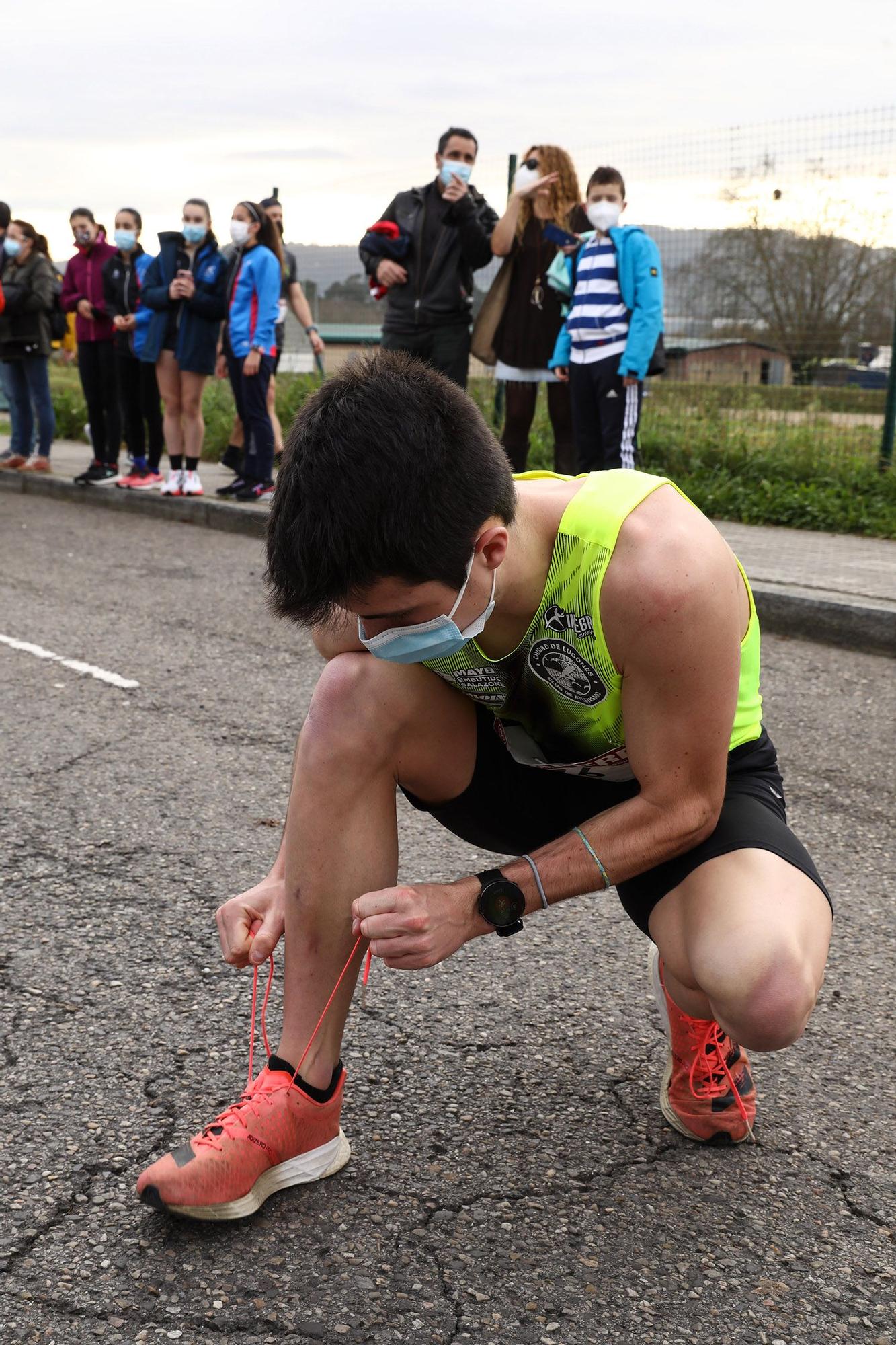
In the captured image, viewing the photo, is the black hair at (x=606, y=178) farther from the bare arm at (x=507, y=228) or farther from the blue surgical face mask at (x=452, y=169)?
the blue surgical face mask at (x=452, y=169)

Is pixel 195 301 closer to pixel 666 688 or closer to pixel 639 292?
pixel 639 292

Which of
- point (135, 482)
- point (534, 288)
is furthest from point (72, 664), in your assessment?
point (135, 482)

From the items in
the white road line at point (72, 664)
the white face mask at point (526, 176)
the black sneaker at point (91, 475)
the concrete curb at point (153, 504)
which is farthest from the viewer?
the black sneaker at point (91, 475)

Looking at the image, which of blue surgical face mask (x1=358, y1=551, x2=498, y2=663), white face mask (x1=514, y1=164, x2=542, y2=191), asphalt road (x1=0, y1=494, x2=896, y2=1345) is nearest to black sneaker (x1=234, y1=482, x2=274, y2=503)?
white face mask (x1=514, y1=164, x2=542, y2=191)

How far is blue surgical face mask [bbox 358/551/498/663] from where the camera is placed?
1880 millimetres

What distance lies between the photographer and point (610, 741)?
81.2 inches

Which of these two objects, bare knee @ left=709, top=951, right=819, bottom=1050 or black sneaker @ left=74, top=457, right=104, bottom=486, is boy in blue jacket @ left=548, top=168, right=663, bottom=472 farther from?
bare knee @ left=709, top=951, right=819, bottom=1050

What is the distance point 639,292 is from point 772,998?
18.1ft

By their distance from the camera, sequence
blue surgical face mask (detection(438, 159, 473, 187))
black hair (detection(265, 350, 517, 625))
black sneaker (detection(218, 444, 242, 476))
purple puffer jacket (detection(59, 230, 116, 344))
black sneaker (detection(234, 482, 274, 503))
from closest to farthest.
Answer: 1. black hair (detection(265, 350, 517, 625))
2. blue surgical face mask (detection(438, 159, 473, 187))
3. black sneaker (detection(234, 482, 274, 503))
4. purple puffer jacket (detection(59, 230, 116, 344))
5. black sneaker (detection(218, 444, 242, 476))

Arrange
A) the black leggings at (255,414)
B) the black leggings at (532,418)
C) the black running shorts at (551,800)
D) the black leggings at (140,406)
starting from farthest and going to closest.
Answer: the black leggings at (140,406) < the black leggings at (255,414) < the black leggings at (532,418) < the black running shorts at (551,800)

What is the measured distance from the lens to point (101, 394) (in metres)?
10.3

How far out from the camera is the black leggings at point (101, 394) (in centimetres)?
1015

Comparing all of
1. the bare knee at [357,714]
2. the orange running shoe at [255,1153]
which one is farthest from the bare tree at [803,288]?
the orange running shoe at [255,1153]

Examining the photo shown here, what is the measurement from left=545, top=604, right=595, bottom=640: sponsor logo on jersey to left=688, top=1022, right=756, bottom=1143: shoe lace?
691 mm
